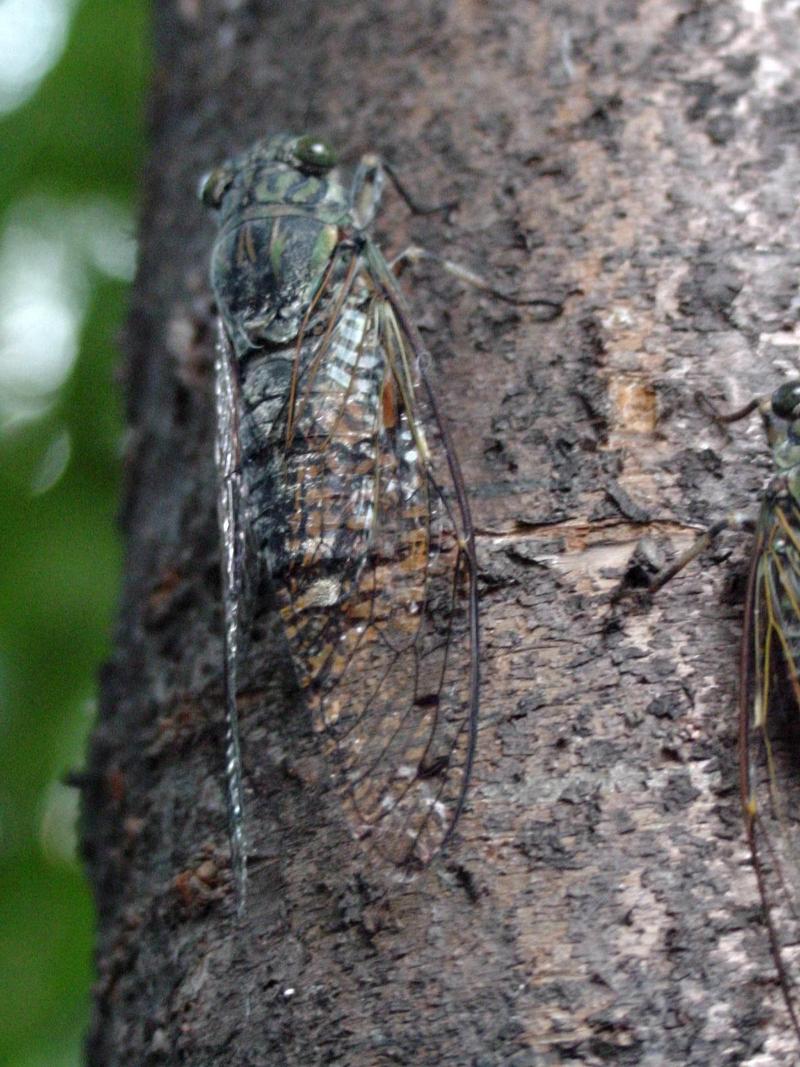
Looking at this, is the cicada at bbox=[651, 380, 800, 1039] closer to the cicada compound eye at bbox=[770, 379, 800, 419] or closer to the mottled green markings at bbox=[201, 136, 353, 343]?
the cicada compound eye at bbox=[770, 379, 800, 419]

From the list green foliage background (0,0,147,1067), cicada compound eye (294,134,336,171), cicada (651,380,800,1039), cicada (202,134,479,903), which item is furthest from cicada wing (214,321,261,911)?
green foliage background (0,0,147,1067)

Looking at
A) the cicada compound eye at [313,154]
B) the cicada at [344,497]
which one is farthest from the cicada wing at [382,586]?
the cicada compound eye at [313,154]

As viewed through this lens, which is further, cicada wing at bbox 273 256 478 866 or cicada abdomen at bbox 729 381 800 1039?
cicada wing at bbox 273 256 478 866

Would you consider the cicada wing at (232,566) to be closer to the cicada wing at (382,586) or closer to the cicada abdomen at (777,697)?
the cicada wing at (382,586)

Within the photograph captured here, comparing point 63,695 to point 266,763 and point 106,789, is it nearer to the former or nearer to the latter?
point 106,789

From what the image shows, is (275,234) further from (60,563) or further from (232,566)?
(60,563)

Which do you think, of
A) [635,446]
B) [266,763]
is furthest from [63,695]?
[635,446]

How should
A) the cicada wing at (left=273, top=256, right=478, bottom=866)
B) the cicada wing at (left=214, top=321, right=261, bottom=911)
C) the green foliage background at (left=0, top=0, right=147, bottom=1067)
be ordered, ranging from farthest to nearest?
the green foliage background at (left=0, top=0, right=147, bottom=1067), the cicada wing at (left=214, top=321, right=261, bottom=911), the cicada wing at (left=273, top=256, right=478, bottom=866)

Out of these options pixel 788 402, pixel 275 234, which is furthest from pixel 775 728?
pixel 275 234
